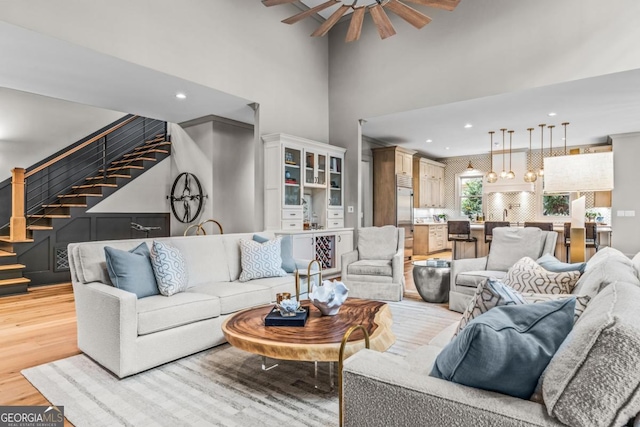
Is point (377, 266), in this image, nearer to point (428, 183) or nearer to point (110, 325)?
point (110, 325)

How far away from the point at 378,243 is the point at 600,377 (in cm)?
433

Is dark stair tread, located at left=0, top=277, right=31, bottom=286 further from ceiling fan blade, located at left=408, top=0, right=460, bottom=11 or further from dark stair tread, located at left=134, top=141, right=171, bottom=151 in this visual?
ceiling fan blade, located at left=408, top=0, right=460, bottom=11

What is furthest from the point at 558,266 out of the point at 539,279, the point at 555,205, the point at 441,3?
the point at 555,205

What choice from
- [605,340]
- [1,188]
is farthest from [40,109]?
[605,340]

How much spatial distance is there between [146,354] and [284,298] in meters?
1.05

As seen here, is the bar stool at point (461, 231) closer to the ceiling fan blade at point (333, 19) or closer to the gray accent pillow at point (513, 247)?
the gray accent pillow at point (513, 247)

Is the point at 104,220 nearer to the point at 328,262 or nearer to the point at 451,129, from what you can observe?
the point at 328,262

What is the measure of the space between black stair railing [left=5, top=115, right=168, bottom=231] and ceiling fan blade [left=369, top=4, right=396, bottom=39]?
508 cm

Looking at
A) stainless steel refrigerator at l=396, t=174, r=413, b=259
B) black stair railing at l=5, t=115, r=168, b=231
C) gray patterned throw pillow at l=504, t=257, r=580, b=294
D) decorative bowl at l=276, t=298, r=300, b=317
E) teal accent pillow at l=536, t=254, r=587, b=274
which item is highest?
black stair railing at l=5, t=115, r=168, b=231

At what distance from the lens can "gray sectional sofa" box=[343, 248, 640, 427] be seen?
930 millimetres

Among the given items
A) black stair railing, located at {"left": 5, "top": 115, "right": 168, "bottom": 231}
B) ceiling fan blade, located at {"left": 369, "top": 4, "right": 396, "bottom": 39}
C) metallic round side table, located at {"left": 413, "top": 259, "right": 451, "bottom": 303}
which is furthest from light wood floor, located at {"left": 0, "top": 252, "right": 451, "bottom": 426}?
ceiling fan blade, located at {"left": 369, "top": 4, "right": 396, "bottom": 39}

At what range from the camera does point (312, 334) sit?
2.30m

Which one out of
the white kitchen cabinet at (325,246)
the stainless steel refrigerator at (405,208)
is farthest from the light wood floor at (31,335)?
the stainless steel refrigerator at (405,208)

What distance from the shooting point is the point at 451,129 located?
712cm
